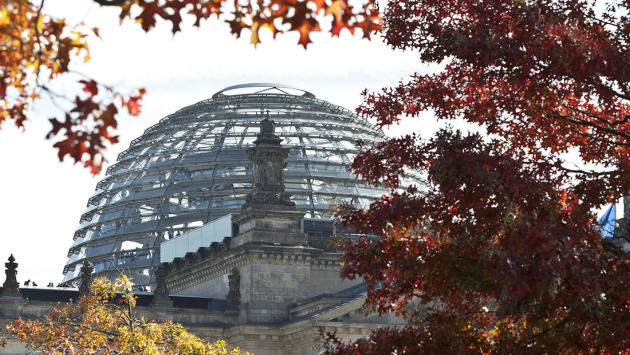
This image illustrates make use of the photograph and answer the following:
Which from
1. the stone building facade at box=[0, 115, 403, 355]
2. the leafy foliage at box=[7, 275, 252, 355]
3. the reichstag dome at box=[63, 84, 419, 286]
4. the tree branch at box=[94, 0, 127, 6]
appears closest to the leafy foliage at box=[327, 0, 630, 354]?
the tree branch at box=[94, 0, 127, 6]

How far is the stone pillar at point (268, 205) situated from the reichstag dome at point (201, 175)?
18489 millimetres

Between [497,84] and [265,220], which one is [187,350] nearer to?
[497,84]

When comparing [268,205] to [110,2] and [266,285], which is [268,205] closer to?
[266,285]

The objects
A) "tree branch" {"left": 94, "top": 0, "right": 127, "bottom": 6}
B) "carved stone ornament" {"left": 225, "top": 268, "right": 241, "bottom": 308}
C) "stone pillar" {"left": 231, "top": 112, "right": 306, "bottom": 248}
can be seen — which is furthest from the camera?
"carved stone ornament" {"left": 225, "top": 268, "right": 241, "bottom": 308}

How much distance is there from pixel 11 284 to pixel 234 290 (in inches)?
378

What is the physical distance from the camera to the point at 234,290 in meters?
48.3

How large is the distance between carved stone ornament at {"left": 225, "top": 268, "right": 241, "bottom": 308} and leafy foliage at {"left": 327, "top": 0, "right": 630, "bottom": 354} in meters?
32.8

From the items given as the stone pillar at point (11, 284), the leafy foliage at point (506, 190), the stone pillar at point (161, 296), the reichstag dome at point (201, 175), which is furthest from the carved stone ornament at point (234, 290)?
the leafy foliage at point (506, 190)

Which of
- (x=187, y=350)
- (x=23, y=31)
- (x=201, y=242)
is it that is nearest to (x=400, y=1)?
(x=23, y=31)

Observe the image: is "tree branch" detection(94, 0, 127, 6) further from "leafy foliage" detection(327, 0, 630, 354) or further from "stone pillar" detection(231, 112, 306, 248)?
"stone pillar" detection(231, 112, 306, 248)

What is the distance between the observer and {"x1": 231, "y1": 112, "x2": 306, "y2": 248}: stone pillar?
4769 centimetres

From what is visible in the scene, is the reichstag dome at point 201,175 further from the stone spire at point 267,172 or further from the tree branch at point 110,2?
the tree branch at point 110,2

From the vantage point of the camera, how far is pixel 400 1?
15734mm

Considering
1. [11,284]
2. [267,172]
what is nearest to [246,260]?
[267,172]
